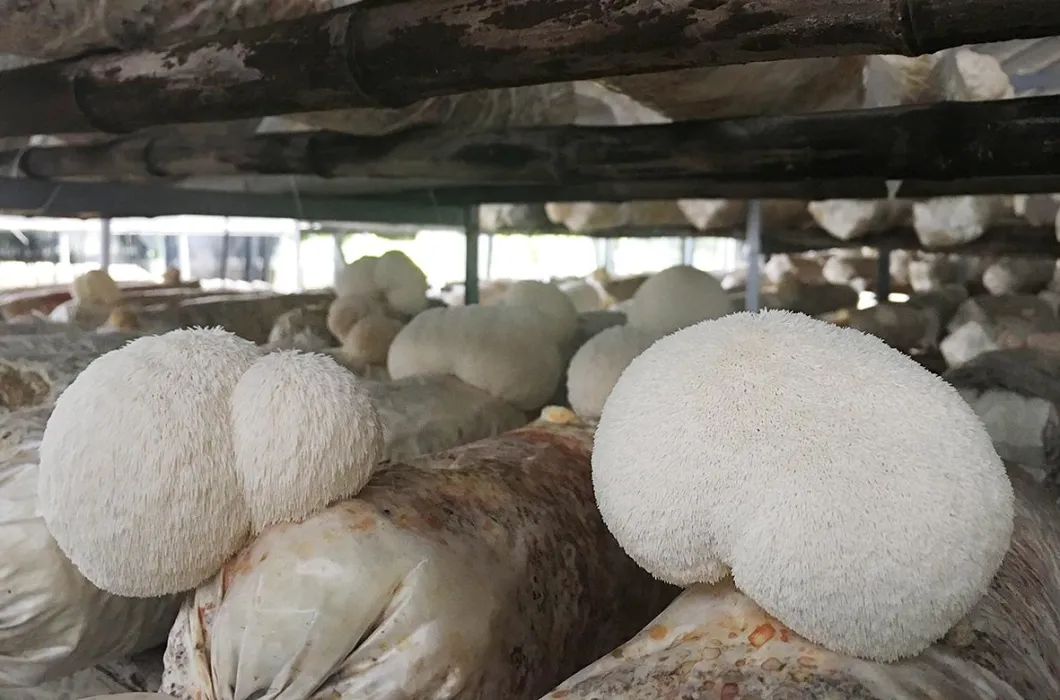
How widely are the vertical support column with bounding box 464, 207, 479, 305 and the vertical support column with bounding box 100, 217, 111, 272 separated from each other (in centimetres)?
116

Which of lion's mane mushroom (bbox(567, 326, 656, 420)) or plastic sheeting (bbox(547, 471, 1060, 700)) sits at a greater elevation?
lion's mane mushroom (bbox(567, 326, 656, 420))

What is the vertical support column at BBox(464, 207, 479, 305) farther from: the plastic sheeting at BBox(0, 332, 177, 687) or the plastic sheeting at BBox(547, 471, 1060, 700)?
the plastic sheeting at BBox(547, 471, 1060, 700)

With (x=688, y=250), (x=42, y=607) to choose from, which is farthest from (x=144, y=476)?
(x=688, y=250)

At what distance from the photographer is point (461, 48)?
0.88 metres

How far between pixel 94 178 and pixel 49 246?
1.04ft

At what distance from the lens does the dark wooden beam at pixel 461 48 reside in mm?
711

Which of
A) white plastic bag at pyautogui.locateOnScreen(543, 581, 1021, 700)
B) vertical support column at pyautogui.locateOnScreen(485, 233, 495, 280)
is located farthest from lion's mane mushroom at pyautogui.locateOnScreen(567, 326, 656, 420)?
vertical support column at pyautogui.locateOnScreen(485, 233, 495, 280)

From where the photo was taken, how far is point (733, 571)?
66 centimetres

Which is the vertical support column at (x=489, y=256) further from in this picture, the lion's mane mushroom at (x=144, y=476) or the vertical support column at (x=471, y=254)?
the lion's mane mushroom at (x=144, y=476)

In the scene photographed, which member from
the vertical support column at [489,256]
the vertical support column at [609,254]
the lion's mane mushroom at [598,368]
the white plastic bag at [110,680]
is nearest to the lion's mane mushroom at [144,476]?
the white plastic bag at [110,680]

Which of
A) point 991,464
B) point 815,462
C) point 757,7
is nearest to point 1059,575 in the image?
point 991,464

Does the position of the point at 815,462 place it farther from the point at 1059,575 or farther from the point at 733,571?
the point at 1059,575

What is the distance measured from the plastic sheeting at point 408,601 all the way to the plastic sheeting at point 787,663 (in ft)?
0.36

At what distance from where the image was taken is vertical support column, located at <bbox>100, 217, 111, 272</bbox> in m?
2.68
